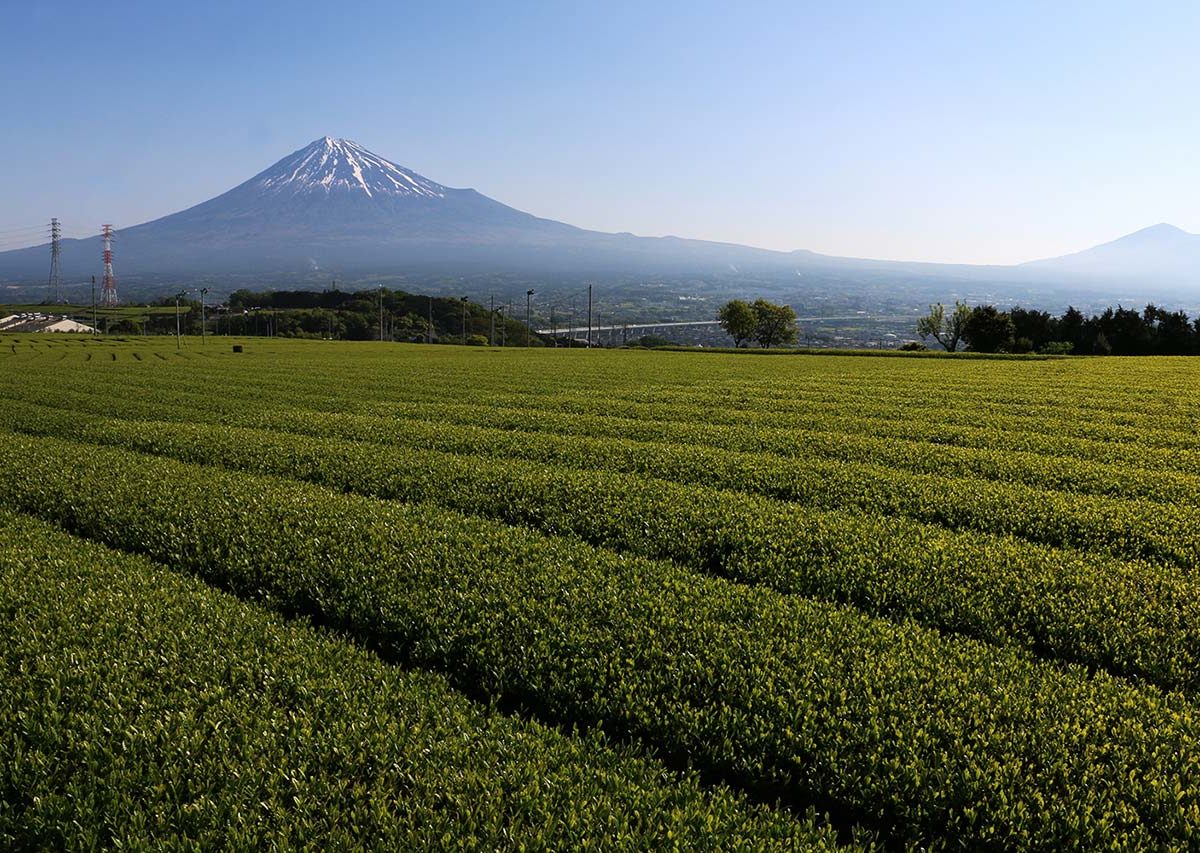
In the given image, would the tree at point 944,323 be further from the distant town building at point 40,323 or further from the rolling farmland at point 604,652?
the distant town building at point 40,323

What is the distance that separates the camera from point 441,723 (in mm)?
5059

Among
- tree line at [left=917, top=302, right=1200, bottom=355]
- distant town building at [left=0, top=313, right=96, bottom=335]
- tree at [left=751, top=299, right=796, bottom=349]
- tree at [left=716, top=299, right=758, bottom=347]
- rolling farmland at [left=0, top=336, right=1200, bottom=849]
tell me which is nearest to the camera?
rolling farmland at [left=0, top=336, right=1200, bottom=849]

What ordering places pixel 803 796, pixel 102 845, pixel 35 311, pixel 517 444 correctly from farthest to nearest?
pixel 35 311 < pixel 517 444 < pixel 803 796 < pixel 102 845

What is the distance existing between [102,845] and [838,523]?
8001 mm

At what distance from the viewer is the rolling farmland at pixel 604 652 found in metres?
4.25

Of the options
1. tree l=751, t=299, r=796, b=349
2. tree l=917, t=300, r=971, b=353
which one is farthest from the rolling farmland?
tree l=751, t=299, r=796, b=349

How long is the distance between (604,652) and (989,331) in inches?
3835

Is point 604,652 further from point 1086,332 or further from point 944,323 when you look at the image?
point 944,323

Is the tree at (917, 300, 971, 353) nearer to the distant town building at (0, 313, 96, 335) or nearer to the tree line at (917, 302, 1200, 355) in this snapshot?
the tree line at (917, 302, 1200, 355)

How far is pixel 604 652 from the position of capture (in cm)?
597

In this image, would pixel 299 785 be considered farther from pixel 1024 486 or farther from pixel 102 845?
pixel 1024 486

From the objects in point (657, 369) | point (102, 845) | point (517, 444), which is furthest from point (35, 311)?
point (102, 845)

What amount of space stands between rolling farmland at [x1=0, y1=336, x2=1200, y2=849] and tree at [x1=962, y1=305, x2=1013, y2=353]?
8510 cm

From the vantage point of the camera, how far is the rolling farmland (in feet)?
14.0
